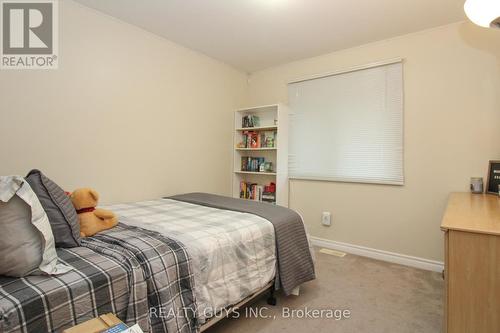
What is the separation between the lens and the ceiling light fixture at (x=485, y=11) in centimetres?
157

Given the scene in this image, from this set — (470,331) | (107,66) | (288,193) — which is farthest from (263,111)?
(470,331)

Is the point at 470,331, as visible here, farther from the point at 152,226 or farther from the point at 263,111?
the point at 263,111

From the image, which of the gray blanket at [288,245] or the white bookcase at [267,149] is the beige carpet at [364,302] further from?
the white bookcase at [267,149]

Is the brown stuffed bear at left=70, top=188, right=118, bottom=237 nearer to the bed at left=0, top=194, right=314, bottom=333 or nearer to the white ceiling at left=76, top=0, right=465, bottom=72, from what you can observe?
the bed at left=0, top=194, right=314, bottom=333

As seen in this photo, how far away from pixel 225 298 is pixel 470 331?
1141mm

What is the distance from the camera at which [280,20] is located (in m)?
2.54

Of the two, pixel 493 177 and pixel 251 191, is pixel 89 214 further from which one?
pixel 493 177

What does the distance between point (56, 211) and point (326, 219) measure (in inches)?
107

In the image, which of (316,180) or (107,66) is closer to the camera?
(107,66)

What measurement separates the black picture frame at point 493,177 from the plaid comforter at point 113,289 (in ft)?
8.22

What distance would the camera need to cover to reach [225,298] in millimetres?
1531

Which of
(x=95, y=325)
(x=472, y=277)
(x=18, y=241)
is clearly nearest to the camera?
(x=95, y=325)

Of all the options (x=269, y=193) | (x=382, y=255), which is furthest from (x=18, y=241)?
(x=382, y=255)

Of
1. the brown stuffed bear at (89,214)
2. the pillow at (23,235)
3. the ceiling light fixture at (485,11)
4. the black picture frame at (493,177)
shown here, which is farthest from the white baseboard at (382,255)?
the pillow at (23,235)
